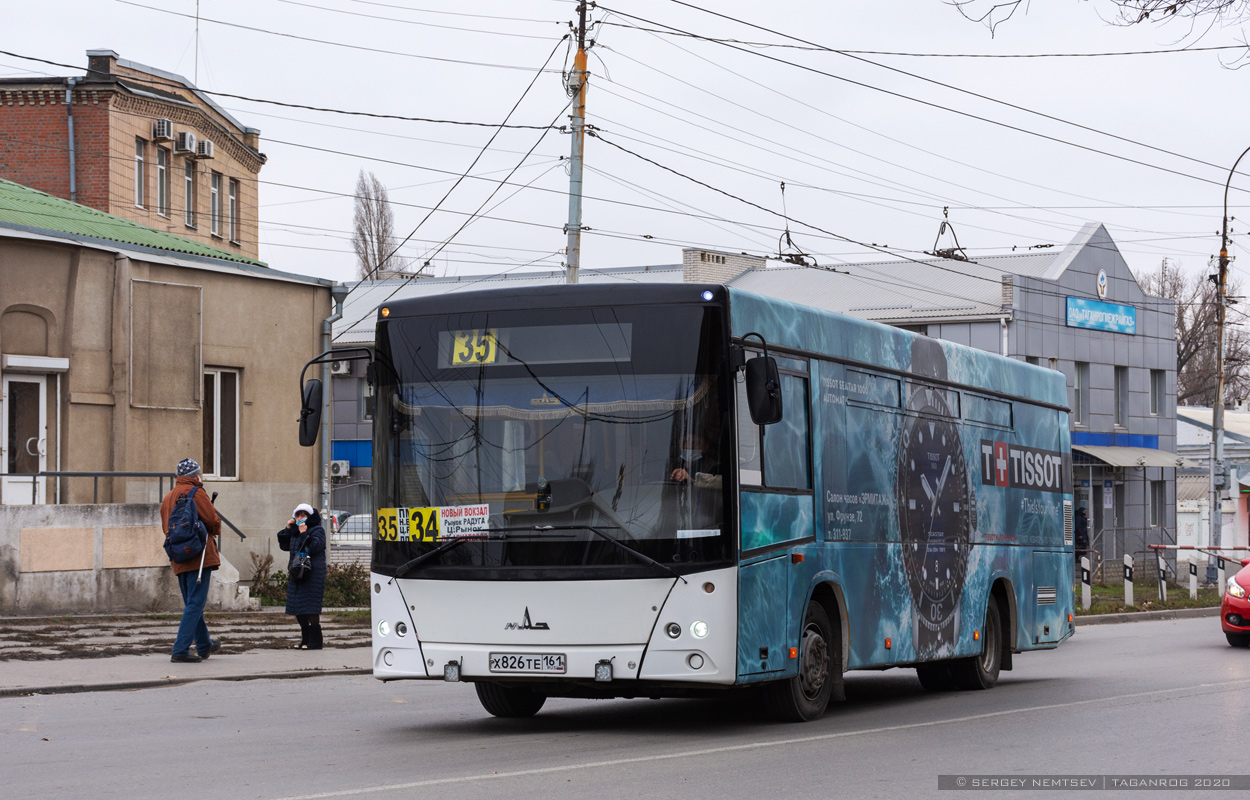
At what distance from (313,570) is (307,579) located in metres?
0.11

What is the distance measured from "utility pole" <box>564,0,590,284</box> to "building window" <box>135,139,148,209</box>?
737 inches

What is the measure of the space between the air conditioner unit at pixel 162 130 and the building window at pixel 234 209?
4888 millimetres

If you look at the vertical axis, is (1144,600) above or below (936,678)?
below

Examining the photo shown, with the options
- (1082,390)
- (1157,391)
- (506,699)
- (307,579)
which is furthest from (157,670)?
(1157,391)

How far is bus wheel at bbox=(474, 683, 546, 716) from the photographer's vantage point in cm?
1141

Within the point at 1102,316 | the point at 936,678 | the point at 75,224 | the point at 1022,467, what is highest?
the point at 1102,316

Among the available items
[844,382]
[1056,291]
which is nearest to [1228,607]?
[844,382]

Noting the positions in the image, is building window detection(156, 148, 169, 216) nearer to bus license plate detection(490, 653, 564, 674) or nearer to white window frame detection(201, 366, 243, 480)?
white window frame detection(201, 366, 243, 480)

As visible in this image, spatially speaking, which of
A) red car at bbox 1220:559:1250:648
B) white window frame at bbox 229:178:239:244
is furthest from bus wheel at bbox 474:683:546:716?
white window frame at bbox 229:178:239:244

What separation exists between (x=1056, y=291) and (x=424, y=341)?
3486cm

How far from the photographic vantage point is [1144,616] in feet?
93.5

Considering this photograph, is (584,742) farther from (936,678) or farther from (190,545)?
(190,545)

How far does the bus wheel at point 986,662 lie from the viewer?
47.3 ft

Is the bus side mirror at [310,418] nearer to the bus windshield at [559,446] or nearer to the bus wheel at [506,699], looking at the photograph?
the bus windshield at [559,446]
